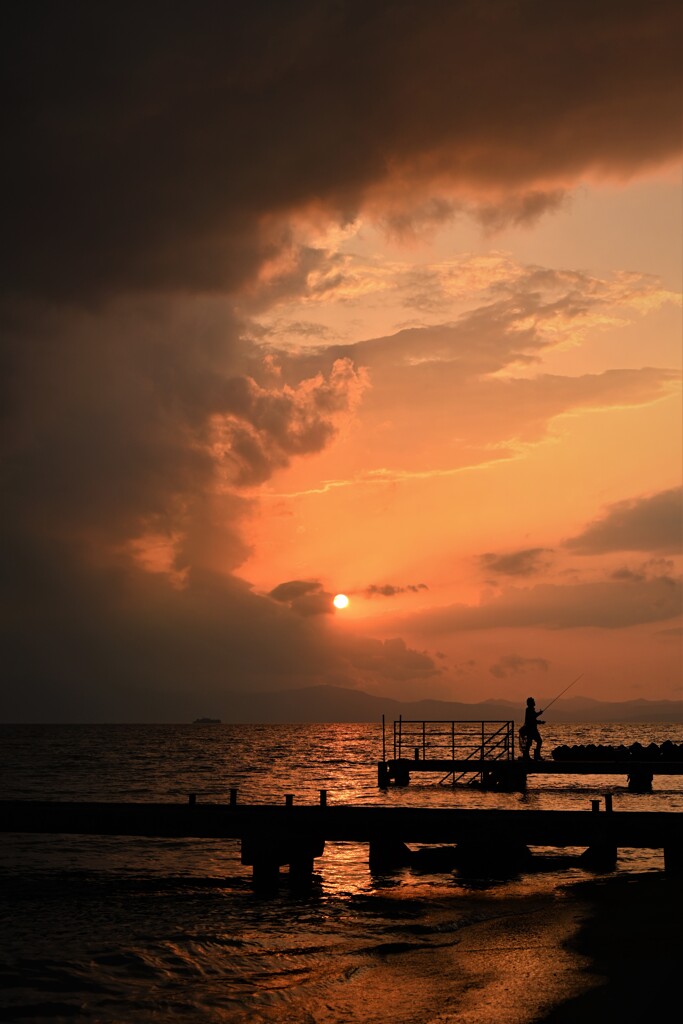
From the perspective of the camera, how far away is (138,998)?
13297 mm

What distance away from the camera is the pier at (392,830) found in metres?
20.5

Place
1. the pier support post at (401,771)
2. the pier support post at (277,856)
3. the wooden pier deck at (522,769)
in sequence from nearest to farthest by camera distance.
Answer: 1. the pier support post at (277,856)
2. the wooden pier deck at (522,769)
3. the pier support post at (401,771)

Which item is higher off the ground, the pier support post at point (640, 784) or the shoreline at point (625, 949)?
the shoreline at point (625, 949)

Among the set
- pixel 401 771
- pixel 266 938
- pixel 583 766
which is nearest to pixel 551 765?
pixel 583 766

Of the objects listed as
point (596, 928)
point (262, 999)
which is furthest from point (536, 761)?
point (262, 999)

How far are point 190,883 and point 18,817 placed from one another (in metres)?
4.34

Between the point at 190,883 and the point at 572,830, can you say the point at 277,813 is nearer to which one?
the point at 190,883

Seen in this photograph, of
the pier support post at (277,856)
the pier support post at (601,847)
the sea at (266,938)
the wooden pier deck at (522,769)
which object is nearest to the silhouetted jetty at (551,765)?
the wooden pier deck at (522,769)

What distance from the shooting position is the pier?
67.4 ft

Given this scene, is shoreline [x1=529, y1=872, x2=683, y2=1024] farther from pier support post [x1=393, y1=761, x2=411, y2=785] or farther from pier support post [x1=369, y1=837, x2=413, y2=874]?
pier support post [x1=393, y1=761, x2=411, y2=785]

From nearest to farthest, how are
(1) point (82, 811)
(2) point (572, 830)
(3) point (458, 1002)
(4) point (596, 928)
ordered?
1. (3) point (458, 1002)
2. (4) point (596, 928)
3. (2) point (572, 830)
4. (1) point (82, 811)

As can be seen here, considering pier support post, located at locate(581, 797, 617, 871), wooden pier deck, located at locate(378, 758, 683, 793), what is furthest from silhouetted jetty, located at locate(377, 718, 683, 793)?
pier support post, located at locate(581, 797, 617, 871)

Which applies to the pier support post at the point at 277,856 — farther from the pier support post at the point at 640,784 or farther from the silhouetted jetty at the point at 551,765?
the pier support post at the point at 640,784

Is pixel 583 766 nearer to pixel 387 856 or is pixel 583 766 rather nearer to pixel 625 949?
pixel 387 856
